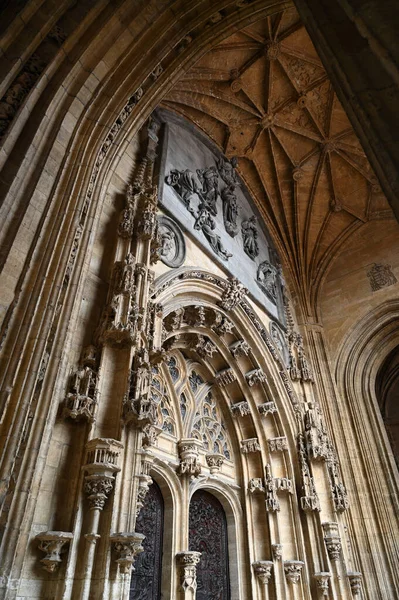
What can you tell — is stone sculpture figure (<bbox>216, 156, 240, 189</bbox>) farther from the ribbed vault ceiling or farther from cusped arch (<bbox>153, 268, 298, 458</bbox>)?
cusped arch (<bbox>153, 268, 298, 458</bbox>)

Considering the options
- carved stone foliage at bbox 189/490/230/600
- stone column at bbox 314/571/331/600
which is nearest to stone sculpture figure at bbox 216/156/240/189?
carved stone foliage at bbox 189/490/230/600

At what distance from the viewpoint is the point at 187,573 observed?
571 centimetres

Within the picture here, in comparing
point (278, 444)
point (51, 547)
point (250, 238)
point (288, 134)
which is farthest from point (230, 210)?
point (51, 547)

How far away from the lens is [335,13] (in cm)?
199

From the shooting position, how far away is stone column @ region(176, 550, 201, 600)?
221 inches

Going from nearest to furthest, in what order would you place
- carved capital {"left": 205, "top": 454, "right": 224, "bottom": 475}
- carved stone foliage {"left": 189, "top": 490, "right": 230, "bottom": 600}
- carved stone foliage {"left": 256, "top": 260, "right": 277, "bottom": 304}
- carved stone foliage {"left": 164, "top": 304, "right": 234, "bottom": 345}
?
carved stone foliage {"left": 189, "top": 490, "right": 230, "bottom": 600} → carved stone foliage {"left": 164, "top": 304, "right": 234, "bottom": 345} → carved capital {"left": 205, "top": 454, "right": 224, "bottom": 475} → carved stone foliage {"left": 256, "top": 260, "right": 277, "bottom": 304}

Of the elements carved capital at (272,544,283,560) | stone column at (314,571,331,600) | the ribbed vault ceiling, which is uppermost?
the ribbed vault ceiling

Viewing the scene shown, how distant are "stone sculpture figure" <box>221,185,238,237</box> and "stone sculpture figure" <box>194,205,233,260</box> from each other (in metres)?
0.87

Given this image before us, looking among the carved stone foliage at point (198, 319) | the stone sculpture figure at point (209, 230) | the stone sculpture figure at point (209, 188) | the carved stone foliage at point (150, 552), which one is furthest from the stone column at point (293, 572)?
the stone sculpture figure at point (209, 188)

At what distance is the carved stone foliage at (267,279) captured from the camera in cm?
968

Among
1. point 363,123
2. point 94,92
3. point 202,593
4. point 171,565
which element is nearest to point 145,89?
point 94,92

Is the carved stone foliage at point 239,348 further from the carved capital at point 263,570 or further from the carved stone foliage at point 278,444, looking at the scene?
the carved capital at point 263,570

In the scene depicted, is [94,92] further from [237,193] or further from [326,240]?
[326,240]

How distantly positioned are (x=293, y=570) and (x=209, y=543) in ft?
4.21
